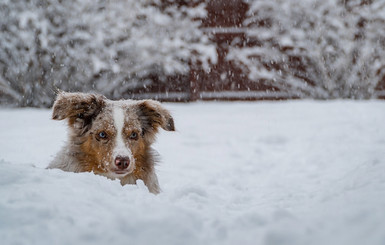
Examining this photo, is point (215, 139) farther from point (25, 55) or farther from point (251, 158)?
point (25, 55)

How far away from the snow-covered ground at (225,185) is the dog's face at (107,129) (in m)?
0.35

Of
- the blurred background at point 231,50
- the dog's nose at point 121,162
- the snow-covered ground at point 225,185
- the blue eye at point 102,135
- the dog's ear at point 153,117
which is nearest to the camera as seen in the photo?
the snow-covered ground at point 225,185

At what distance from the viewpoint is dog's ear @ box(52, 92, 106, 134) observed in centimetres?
358

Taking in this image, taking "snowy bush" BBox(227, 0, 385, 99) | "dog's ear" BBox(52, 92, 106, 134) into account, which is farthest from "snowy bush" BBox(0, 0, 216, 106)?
"dog's ear" BBox(52, 92, 106, 134)

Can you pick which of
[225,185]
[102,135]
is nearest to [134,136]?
[102,135]

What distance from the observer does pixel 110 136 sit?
3494mm

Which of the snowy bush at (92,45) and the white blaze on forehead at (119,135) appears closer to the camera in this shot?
the white blaze on forehead at (119,135)

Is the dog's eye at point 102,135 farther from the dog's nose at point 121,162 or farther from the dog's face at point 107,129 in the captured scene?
the dog's nose at point 121,162

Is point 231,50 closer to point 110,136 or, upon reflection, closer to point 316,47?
point 316,47

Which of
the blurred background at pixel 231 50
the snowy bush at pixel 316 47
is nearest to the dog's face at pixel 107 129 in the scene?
the blurred background at pixel 231 50

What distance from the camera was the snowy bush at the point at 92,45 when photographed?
9758 millimetres

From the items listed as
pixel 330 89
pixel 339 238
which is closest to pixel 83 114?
pixel 339 238

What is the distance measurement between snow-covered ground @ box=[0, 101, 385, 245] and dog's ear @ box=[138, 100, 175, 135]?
14.9 inches

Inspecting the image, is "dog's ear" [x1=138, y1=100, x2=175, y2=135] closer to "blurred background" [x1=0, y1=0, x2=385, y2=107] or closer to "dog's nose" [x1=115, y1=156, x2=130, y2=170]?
"dog's nose" [x1=115, y1=156, x2=130, y2=170]
